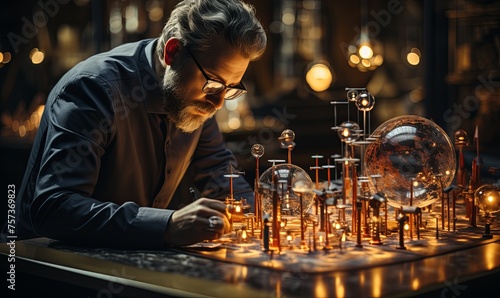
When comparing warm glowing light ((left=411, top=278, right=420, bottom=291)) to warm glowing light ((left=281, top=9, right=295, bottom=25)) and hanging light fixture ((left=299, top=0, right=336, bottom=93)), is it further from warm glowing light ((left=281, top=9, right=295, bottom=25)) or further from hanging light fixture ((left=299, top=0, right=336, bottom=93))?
warm glowing light ((left=281, top=9, right=295, bottom=25))

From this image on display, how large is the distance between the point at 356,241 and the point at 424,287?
72 centimetres

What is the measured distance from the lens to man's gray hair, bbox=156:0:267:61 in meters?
3.74

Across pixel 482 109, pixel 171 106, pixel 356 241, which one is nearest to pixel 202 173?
pixel 171 106

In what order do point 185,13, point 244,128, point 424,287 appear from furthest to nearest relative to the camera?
point 244,128
point 185,13
point 424,287

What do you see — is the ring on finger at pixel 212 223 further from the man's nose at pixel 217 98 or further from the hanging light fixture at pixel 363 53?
the hanging light fixture at pixel 363 53

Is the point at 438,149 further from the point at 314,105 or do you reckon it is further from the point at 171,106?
the point at 314,105

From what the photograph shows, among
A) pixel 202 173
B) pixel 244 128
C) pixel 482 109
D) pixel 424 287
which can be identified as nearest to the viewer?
pixel 424 287

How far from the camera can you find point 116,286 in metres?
2.84

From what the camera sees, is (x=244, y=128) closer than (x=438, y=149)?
No

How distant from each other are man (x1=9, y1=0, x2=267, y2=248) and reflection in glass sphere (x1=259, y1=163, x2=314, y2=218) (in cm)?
28

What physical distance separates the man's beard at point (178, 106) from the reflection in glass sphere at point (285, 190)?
0.51 m

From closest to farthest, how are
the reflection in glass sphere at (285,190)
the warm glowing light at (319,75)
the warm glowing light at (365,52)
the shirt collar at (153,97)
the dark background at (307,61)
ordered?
1. the reflection in glass sphere at (285,190)
2. the shirt collar at (153,97)
3. the dark background at (307,61)
4. the warm glowing light at (365,52)
5. the warm glowing light at (319,75)

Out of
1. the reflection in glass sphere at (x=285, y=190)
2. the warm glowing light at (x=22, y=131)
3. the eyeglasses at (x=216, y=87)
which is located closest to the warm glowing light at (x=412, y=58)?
the warm glowing light at (x=22, y=131)

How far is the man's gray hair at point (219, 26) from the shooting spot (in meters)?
3.74
